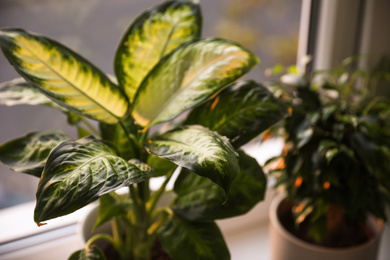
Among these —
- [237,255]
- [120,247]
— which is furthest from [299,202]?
[120,247]

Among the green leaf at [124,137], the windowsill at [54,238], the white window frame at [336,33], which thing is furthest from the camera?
the white window frame at [336,33]

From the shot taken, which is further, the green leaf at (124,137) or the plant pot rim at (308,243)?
the plant pot rim at (308,243)

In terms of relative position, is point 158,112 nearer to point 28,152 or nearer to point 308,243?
point 28,152

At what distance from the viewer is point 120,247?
26.6 inches

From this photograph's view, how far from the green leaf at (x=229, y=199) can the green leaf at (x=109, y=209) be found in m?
0.08

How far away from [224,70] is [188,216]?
0.74ft

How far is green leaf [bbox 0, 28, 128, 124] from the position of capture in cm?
50

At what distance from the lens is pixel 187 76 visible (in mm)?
580

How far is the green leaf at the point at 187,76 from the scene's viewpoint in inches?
21.7

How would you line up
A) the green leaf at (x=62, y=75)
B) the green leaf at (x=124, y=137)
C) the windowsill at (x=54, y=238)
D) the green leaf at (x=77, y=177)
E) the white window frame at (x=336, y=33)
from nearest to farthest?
the green leaf at (x=77, y=177)
the green leaf at (x=62, y=75)
the green leaf at (x=124, y=137)
the windowsill at (x=54, y=238)
the white window frame at (x=336, y=33)

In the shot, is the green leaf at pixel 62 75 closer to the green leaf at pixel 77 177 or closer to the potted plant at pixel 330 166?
the green leaf at pixel 77 177

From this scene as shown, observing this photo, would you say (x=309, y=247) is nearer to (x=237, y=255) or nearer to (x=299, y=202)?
(x=299, y=202)

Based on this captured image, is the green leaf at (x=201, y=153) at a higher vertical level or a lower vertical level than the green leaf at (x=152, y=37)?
lower

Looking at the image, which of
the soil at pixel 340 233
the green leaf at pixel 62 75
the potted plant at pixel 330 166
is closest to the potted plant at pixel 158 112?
the green leaf at pixel 62 75
